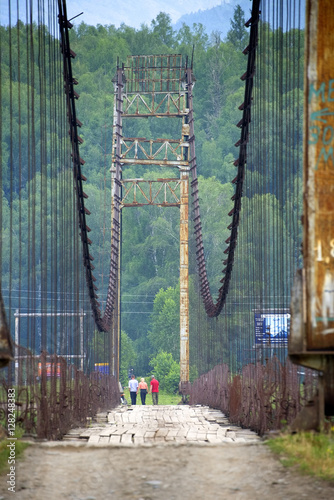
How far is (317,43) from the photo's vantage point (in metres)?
6.54

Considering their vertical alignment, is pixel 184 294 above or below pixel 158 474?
above

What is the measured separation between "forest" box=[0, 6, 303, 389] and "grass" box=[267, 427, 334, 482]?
38.0 m

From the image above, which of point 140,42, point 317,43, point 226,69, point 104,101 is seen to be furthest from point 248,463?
point 140,42

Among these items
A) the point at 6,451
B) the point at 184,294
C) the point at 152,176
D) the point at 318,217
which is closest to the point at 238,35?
the point at 152,176

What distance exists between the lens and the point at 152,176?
60.0 meters

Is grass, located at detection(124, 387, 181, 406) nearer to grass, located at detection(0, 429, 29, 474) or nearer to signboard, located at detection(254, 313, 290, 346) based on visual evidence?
signboard, located at detection(254, 313, 290, 346)

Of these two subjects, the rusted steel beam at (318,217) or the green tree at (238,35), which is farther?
the green tree at (238,35)

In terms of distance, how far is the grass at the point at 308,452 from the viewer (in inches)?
231

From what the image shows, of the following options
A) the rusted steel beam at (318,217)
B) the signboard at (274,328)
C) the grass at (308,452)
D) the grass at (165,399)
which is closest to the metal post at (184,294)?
the grass at (165,399)

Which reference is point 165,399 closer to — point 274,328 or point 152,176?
point 152,176

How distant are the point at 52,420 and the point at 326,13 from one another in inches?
207

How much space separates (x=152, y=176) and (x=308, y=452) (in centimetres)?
5421

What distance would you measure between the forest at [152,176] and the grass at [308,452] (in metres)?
38.0

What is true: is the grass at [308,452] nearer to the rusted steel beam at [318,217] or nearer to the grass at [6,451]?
the rusted steel beam at [318,217]
